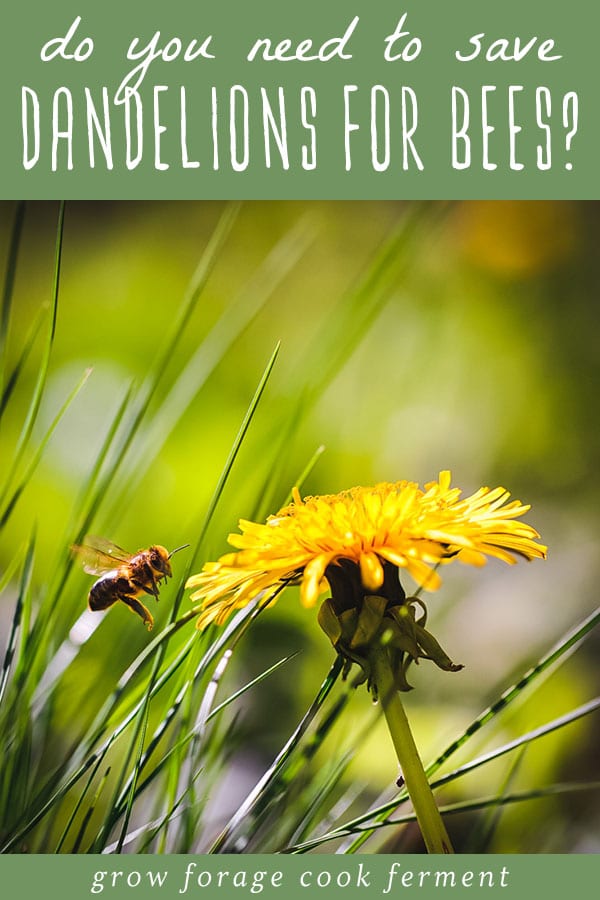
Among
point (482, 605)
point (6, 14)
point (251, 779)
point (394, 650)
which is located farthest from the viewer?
point (482, 605)

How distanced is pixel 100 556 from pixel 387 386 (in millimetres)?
389

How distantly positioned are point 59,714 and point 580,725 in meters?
0.35

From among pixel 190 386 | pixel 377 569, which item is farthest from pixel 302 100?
pixel 377 569

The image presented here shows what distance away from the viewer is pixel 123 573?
259mm

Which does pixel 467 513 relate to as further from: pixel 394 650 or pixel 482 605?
pixel 482 605

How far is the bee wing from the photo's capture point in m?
0.27

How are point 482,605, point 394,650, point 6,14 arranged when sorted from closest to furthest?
point 394,650
point 6,14
point 482,605

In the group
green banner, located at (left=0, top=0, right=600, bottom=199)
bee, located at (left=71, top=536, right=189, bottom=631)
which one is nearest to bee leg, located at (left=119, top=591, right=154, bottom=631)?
bee, located at (left=71, top=536, right=189, bottom=631)

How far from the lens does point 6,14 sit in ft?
1.04

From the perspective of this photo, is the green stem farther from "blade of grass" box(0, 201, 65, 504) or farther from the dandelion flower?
"blade of grass" box(0, 201, 65, 504)

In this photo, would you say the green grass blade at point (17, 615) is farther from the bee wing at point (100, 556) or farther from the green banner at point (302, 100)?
the green banner at point (302, 100)
